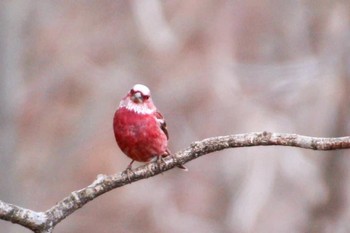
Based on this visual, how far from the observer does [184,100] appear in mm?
17797

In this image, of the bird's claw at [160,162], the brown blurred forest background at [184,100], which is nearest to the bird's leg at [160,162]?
the bird's claw at [160,162]

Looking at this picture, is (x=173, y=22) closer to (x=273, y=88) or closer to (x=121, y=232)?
(x=273, y=88)

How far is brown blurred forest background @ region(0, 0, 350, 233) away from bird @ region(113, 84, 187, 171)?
743 cm

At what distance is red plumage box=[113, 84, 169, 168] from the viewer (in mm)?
5695

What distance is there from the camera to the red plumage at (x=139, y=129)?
224 inches

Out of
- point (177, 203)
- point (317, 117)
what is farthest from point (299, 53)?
point (177, 203)

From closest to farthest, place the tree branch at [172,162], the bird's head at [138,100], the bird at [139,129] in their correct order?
the tree branch at [172,162], the bird at [139,129], the bird's head at [138,100]

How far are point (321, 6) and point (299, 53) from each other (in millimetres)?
1578

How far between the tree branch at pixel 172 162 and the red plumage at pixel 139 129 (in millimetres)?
925

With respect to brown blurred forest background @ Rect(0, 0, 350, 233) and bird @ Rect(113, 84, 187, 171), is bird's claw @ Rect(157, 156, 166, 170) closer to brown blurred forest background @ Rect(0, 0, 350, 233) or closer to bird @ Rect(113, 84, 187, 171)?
bird @ Rect(113, 84, 187, 171)

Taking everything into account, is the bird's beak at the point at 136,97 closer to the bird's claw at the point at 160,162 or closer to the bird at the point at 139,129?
the bird at the point at 139,129

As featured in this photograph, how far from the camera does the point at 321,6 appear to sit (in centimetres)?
1487

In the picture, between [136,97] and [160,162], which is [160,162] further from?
[136,97]

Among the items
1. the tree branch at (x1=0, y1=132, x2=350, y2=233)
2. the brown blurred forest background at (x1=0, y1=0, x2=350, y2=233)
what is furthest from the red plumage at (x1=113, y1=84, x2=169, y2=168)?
the brown blurred forest background at (x1=0, y1=0, x2=350, y2=233)
